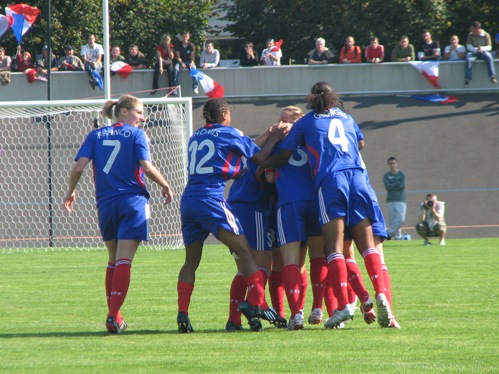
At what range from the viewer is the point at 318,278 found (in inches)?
337

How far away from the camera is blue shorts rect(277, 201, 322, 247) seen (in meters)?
8.27

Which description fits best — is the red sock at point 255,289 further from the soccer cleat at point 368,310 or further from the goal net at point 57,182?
the goal net at point 57,182

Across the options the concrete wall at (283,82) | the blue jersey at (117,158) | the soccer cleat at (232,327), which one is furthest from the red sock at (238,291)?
the concrete wall at (283,82)

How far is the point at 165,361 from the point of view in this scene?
6.50 meters

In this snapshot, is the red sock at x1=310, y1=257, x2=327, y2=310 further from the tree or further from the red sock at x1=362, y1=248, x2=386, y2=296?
the tree

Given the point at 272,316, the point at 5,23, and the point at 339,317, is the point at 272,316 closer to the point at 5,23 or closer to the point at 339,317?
the point at 339,317

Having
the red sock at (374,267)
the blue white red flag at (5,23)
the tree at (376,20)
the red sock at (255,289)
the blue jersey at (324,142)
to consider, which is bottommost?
the red sock at (255,289)

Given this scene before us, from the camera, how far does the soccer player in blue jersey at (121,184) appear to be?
8.30 meters

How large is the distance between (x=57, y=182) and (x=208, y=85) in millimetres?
7340

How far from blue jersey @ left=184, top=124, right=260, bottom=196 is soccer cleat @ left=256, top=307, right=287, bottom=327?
1.07 meters

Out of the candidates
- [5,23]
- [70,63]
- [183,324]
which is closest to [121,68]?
[70,63]

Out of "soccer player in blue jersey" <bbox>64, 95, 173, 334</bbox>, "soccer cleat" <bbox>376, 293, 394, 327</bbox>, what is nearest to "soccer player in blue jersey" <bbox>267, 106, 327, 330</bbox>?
"soccer cleat" <bbox>376, 293, 394, 327</bbox>

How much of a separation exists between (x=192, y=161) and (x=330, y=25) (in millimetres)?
35452

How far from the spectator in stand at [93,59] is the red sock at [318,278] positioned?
2420 centimetres
